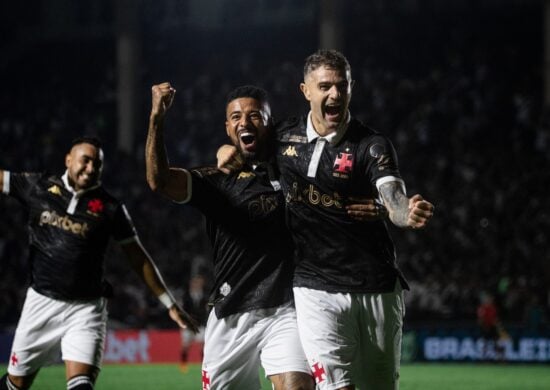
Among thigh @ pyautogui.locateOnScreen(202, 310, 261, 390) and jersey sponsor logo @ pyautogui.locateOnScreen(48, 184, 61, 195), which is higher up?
jersey sponsor logo @ pyautogui.locateOnScreen(48, 184, 61, 195)

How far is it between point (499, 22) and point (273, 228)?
26.2 meters

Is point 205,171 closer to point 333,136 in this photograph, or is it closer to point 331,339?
point 333,136

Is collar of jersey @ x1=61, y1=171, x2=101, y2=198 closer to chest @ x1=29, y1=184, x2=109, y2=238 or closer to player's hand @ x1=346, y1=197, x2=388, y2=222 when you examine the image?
chest @ x1=29, y1=184, x2=109, y2=238

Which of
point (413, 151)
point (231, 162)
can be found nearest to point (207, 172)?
point (231, 162)

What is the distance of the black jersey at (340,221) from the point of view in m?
6.29

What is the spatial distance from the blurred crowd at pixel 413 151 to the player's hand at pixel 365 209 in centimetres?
1513

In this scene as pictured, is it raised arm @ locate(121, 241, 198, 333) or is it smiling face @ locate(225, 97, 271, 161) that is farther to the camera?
raised arm @ locate(121, 241, 198, 333)

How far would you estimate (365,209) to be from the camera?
633 centimetres

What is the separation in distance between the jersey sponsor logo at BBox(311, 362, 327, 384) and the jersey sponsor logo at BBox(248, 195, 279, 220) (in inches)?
40.8

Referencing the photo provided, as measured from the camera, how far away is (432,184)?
24391 mm

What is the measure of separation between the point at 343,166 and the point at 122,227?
2983 mm

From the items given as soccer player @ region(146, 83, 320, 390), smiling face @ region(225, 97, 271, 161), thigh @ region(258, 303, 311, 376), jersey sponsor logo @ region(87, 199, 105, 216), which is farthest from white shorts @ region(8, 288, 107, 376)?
smiling face @ region(225, 97, 271, 161)

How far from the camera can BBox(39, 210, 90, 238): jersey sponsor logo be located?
8.59m

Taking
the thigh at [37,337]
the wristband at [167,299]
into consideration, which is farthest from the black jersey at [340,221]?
the thigh at [37,337]
